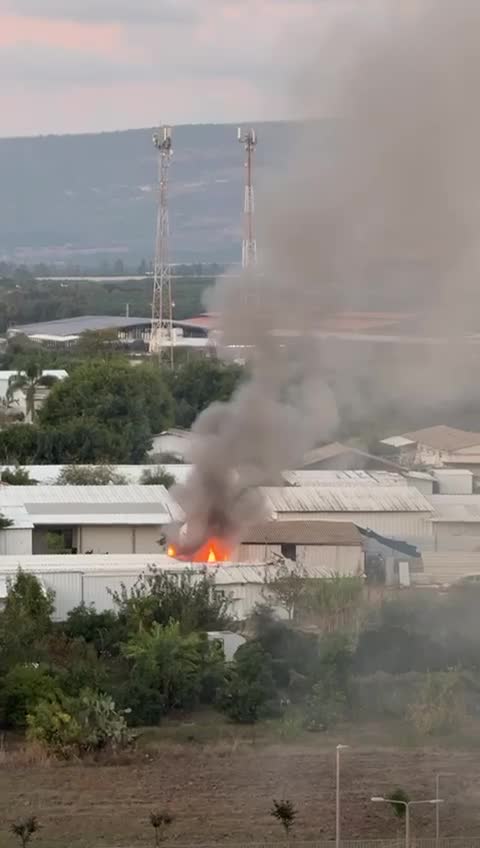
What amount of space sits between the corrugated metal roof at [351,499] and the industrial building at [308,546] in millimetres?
1319

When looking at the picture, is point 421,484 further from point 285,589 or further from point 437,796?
point 437,796

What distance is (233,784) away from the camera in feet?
70.5

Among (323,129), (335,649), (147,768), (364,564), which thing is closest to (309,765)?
(147,768)

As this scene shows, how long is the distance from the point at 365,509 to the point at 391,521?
0.42 m

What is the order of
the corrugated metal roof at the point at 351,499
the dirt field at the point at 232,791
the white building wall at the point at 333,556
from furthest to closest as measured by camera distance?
the corrugated metal roof at the point at 351,499
the white building wall at the point at 333,556
the dirt field at the point at 232,791

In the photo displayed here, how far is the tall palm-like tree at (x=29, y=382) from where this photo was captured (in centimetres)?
5384

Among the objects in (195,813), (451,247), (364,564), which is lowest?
(195,813)

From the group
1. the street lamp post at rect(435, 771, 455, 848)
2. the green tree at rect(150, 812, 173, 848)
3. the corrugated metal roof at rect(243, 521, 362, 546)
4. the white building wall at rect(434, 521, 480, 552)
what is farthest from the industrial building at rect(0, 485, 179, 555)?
the green tree at rect(150, 812, 173, 848)

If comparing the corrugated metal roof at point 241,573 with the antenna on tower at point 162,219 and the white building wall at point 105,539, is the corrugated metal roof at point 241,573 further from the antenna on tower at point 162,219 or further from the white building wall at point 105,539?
the antenna on tower at point 162,219

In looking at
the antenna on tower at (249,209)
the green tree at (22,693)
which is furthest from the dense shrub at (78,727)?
the antenna on tower at (249,209)

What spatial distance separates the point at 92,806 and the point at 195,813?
0.94m

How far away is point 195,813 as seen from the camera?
20516 mm

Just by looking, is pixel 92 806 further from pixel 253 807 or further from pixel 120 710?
pixel 120 710

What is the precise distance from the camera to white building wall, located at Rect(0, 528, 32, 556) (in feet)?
107
